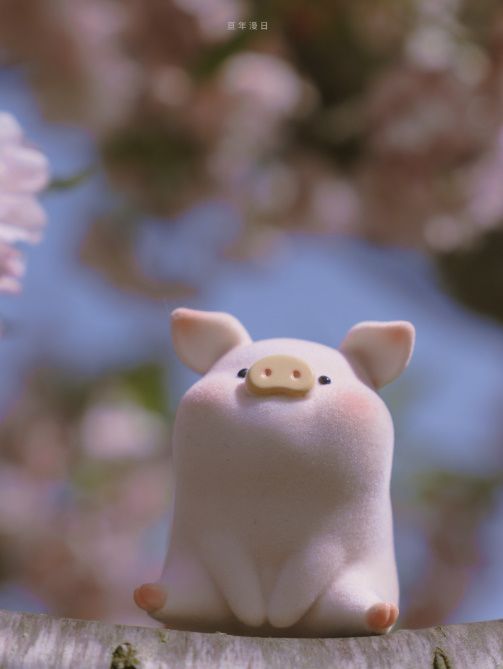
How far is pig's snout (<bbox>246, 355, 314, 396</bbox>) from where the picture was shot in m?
0.57

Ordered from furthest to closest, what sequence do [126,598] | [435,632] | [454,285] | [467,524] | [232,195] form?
[467,524] → [232,195] → [126,598] → [454,285] → [435,632]

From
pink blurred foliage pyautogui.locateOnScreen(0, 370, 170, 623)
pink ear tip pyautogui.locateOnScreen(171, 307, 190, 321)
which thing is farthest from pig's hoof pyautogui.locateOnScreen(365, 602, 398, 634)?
pink blurred foliage pyautogui.locateOnScreen(0, 370, 170, 623)

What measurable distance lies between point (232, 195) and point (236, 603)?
1336 millimetres

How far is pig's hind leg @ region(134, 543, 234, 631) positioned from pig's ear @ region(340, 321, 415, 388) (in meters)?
0.16

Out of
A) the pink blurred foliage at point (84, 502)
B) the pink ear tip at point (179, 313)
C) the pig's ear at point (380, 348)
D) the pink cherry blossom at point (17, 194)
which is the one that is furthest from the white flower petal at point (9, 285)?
the pink blurred foliage at point (84, 502)

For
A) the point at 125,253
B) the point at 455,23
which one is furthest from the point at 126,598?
the point at 455,23

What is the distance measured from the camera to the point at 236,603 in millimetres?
558

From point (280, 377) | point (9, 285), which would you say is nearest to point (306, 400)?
point (280, 377)

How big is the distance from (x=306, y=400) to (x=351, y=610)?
121mm

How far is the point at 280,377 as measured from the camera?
57 cm

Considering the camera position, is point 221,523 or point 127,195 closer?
point 221,523

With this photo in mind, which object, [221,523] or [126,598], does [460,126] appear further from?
[221,523]

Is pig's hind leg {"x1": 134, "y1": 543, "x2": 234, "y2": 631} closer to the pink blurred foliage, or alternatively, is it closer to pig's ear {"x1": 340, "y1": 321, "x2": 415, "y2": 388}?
pig's ear {"x1": 340, "y1": 321, "x2": 415, "y2": 388}

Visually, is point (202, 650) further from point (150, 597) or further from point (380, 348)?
point (380, 348)
